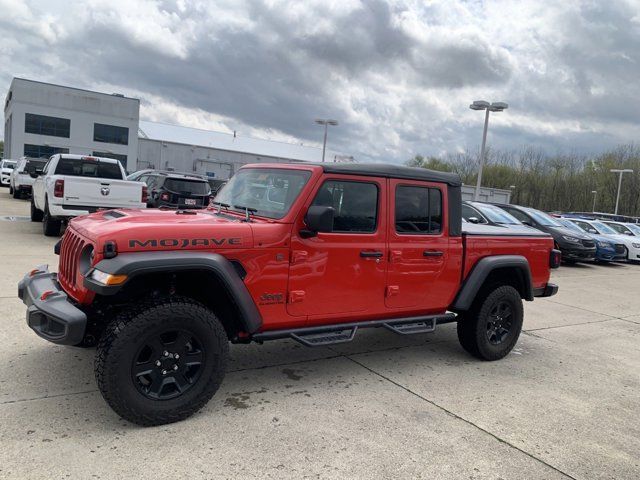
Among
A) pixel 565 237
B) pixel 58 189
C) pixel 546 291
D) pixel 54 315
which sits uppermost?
pixel 58 189

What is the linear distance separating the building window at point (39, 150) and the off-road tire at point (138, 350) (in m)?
54.8

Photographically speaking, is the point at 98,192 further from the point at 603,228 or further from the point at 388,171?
the point at 603,228

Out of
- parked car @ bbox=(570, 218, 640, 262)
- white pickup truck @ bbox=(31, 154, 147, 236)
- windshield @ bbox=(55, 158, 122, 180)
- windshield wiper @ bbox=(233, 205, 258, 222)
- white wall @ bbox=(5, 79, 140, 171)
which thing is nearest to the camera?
windshield wiper @ bbox=(233, 205, 258, 222)

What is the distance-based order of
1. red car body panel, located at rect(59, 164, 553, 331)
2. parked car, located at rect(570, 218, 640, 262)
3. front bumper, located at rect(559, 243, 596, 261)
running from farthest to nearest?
parked car, located at rect(570, 218, 640, 262) → front bumper, located at rect(559, 243, 596, 261) → red car body panel, located at rect(59, 164, 553, 331)

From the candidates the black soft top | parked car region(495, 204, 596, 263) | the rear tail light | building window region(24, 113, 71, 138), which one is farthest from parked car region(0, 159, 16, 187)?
the black soft top

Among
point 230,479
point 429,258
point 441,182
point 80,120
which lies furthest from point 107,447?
point 80,120

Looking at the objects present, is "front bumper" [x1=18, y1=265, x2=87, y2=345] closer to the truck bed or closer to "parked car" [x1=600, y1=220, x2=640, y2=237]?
the truck bed

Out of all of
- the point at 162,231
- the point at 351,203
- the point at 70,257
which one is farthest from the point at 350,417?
the point at 70,257

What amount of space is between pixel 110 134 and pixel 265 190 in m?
57.2

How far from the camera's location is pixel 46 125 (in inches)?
2105

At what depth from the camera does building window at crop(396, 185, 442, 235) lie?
458 cm

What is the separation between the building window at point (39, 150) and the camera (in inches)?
2062

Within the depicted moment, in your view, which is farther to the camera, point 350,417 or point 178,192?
point 178,192

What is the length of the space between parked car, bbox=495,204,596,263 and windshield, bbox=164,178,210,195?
864cm
